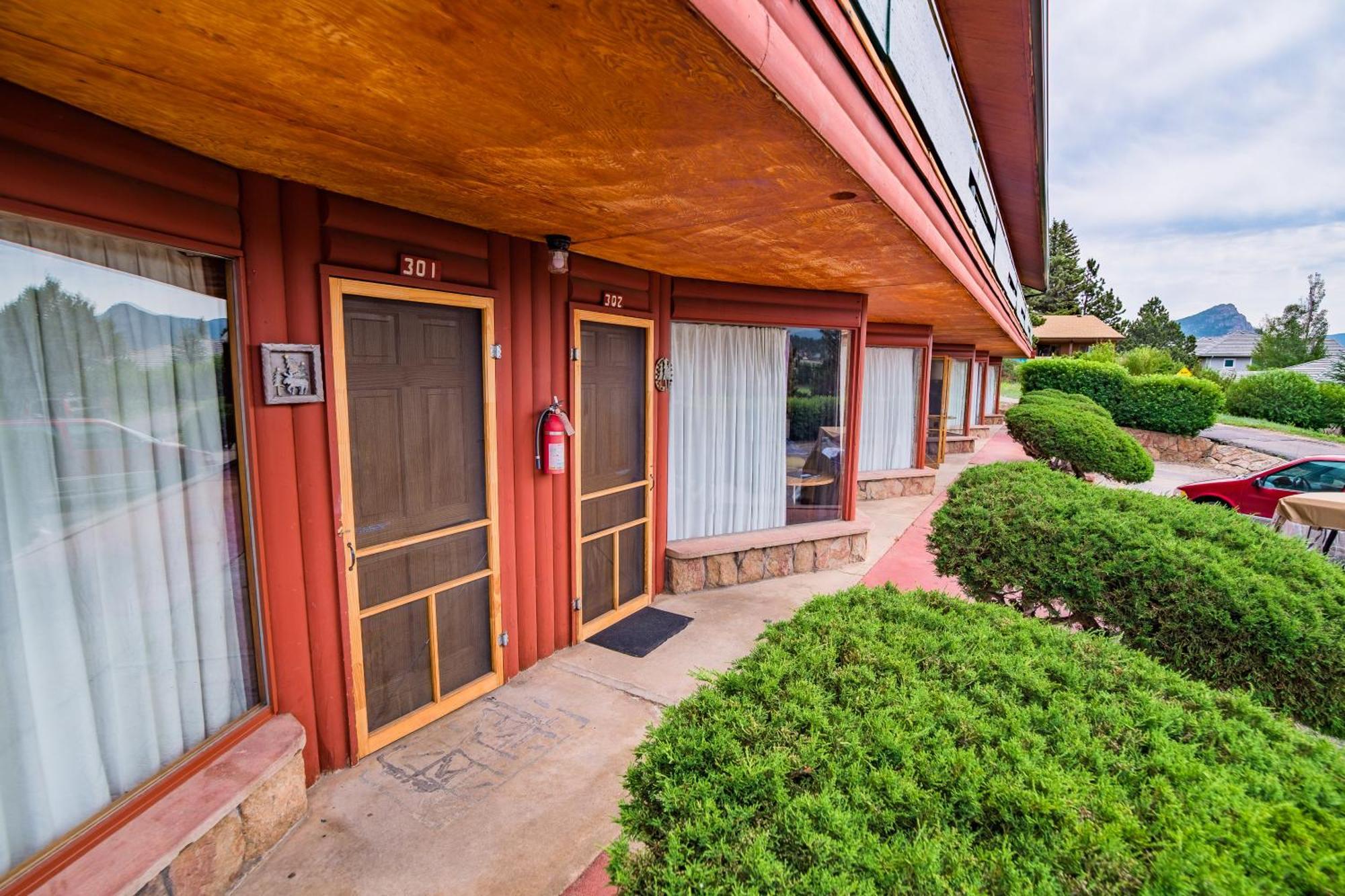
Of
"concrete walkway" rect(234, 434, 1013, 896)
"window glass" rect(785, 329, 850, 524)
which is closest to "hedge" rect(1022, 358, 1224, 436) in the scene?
"window glass" rect(785, 329, 850, 524)

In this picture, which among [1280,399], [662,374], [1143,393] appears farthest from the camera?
[1280,399]

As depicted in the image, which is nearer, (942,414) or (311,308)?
(311,308)

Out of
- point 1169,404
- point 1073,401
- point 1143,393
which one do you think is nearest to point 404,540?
point 1073,401

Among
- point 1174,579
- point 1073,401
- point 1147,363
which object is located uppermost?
point 1147,363

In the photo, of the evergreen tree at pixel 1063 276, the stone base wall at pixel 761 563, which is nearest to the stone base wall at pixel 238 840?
the stone base wall at pixel 761 563

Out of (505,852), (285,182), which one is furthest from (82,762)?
(285,182)

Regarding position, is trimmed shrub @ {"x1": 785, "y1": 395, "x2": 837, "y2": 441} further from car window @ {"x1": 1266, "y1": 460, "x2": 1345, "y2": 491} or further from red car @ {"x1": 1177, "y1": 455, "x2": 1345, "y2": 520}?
car window @ {"x1": 1266, "y1": 460, "x2": 1345, "y2": 491}

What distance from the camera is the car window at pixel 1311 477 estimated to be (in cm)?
736

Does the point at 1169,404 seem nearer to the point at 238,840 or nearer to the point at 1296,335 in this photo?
the point at 238,840

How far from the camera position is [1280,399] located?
72.8ft

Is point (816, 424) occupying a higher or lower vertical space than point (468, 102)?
lower

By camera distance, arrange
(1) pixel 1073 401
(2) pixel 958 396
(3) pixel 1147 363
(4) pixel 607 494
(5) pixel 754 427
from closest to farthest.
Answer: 1. (4) pixel 607 494
2. (5) pixel 754 427
3. (1) pixel 1073 401
4. (2) pixel 958 396
5. (3) pixel 1147 363

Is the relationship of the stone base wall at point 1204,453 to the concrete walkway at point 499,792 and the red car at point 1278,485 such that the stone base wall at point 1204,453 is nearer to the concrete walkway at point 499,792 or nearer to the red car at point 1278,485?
the red car at point 1278,485

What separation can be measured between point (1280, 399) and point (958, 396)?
17.0 metres
